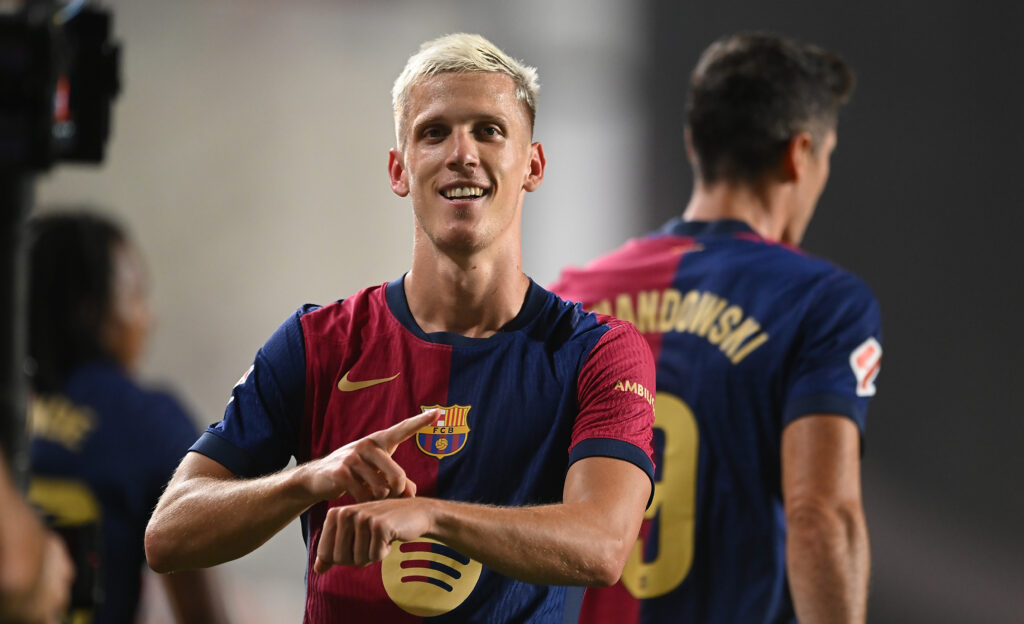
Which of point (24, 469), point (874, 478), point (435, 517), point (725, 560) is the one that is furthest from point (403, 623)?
point (874, 478)

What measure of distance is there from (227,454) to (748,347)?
49.3 inches

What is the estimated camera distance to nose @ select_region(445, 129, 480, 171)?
1.66 m

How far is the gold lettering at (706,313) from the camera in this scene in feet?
8.39

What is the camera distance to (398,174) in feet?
5.90

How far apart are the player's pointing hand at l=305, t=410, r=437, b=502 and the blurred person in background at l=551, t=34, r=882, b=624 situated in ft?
3.77

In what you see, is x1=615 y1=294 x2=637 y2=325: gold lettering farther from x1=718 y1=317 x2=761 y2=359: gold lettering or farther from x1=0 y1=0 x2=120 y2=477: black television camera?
x1=0 y1=0 x2=120 y2=477: black television camera

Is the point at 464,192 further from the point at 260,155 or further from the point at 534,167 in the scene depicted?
the point at 260,155

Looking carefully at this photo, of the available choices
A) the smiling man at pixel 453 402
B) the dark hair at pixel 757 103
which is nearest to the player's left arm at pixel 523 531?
the smiling man at pixel 453 402

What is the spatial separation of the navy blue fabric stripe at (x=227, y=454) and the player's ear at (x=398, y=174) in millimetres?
471

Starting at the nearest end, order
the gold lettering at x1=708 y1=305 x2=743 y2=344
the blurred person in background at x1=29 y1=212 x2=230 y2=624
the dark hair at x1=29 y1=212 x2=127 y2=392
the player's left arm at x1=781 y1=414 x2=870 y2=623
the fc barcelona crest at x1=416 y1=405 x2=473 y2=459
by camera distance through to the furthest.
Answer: the fc barcelona crest at x1=416 y1=405 x2=473 y2=459 < the player's left arm at x1=781 y1=414 x2=870 y2=623 < the gold lettering at x1=708 y1=305 x2=743 y2=344 < the blurred person in background at x1=29 y1=212 x2=230 y2=624 < the dark hair at x1=29 y1=212 x2=127 y2=392

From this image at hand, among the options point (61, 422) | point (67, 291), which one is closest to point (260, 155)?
point (67, 291)

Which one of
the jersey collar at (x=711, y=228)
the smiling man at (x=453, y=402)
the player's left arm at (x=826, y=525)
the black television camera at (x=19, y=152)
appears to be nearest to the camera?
the smiling man at (x=453, y=402)

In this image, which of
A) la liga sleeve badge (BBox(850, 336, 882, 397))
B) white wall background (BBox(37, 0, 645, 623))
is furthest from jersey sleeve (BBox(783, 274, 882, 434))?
white wall background (BBox(37, 0, 645, 623))

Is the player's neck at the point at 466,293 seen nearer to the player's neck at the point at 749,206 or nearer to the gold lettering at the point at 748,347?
the gold lettering at the point at 748,347
